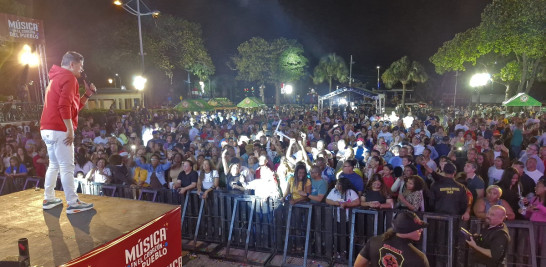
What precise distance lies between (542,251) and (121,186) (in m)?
7.23

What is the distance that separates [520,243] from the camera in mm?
4660

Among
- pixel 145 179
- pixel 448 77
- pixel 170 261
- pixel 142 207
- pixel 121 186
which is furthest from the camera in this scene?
pixel 448 77

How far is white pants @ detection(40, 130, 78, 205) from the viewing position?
150 inches

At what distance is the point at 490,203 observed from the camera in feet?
16.5

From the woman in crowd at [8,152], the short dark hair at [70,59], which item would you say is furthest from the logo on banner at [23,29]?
the short dark hair at [70,59]

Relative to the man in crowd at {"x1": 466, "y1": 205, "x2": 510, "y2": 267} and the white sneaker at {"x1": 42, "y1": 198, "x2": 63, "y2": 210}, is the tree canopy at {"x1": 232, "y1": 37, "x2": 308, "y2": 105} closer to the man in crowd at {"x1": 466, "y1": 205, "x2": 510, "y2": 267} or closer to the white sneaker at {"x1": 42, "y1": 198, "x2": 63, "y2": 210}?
the white sneaker at {"x1": 42, "y1": 198, "x2": 63, "y2": 210}

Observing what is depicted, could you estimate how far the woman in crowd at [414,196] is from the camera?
5375 mm

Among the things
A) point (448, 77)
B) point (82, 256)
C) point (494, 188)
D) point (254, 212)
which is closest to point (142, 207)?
point (82, 256)

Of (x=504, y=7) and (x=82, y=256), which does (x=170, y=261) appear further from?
(x=504, y=7)

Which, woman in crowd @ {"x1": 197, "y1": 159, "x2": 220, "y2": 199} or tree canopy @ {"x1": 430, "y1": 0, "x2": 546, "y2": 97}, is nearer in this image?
woman in crowd @ {"x1": 197, "y1": 159, "x2": 220, "y2": 199}

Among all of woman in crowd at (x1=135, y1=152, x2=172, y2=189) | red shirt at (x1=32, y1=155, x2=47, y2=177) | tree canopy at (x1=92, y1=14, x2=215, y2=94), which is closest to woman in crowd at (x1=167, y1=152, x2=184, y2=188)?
woman in crowd at (x1=135, y1=152, x2=172, y2=189)

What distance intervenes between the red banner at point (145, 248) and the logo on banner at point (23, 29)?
18.2 m

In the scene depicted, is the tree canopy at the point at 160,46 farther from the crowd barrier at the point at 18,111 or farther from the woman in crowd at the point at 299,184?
the woman in crowd at the point at 299,184

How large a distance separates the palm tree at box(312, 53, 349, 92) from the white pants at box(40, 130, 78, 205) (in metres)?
47.1
